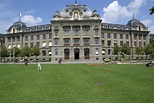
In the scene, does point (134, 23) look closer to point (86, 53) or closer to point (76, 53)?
point (86, 53)

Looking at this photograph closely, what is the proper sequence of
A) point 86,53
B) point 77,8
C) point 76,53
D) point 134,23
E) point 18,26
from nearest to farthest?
point 86,53, point 76,53, point 77,8, point 134,23, point 18,26

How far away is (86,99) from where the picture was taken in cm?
1038

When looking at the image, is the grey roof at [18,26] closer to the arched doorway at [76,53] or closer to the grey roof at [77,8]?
the grey roof at [77,8]

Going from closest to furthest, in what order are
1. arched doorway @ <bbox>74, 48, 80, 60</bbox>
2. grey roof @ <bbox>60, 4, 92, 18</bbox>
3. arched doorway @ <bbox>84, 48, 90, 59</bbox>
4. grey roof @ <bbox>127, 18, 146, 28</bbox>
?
arched doorway @ <bbox>84, 48, 90, 59</bbox> < arched doorway @ <bbox>74, 48, 80, 60</bbox> < grey roof @ <bbox>60, 4, 92, 18</bbox> < grey roof @ <bbox>127, 18, 146, 28</bbox>

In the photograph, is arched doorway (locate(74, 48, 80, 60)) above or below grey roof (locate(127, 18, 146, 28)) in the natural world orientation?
below

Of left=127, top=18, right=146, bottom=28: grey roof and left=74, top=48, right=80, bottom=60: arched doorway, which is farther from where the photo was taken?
left=127, top=18, right=146, bottom=28: grey roof

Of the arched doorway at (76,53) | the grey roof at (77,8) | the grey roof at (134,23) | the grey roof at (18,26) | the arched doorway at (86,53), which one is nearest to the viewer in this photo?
the arched doorway at (86,53)

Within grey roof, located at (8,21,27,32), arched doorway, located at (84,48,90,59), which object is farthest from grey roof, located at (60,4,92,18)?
grey roof, located at (8,21,27,32)

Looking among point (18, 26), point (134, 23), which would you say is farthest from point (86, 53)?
point (18, 26)

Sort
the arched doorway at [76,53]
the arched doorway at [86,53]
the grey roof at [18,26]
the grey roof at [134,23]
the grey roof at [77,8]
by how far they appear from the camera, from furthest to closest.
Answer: the grey roof at [18,26] < the grey roof at [134,23] < the grey roof at [77,8] < the arched doorway at [76,53] < the arched doorway at [86,53]

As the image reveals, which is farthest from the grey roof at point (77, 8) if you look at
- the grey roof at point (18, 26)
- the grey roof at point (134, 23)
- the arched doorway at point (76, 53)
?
the grey roof at point (18, 26)

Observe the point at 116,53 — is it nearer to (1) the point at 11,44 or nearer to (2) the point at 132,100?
(1) the point at 11,44

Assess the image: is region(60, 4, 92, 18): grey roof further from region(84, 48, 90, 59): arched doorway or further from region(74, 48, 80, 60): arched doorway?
region(74, 48, 80, 60): arched doorway

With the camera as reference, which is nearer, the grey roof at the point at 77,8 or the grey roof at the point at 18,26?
the grey roof at the point at 77,8
